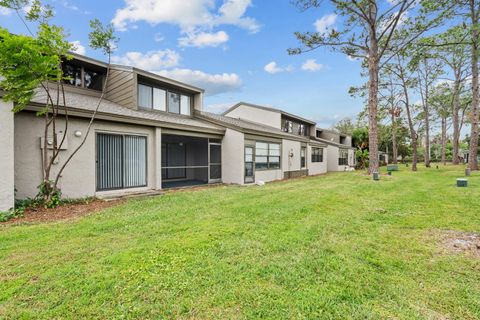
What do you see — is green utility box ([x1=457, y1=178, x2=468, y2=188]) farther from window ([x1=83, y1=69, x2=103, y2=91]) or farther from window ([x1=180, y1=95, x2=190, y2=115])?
window ([x1=83, y1=69, x2=103, y2=91])

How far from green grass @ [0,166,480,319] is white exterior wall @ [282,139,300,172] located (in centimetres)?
1099

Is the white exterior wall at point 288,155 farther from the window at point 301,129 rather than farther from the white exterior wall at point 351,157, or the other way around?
the white exterior wall at point 351,157

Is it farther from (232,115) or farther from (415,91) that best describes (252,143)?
(415,91)

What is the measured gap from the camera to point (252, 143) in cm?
1334

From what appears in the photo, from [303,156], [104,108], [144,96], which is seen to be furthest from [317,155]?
[104,108]

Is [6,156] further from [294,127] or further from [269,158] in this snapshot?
[294,127]

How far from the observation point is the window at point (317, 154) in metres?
22.0

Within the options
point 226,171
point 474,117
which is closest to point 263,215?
point 226,171

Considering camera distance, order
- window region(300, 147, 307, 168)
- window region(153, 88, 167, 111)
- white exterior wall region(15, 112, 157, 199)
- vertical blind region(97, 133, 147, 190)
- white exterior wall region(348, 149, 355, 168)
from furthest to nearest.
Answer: white exterior wall region(348, 149, 355, 168) < window region(300, 147, 307, 168) < window region(153, 88, 167, 111) < vertical blind region(97, 133, 147, 190) < white exterior wall region(15, 112, 157, 199)

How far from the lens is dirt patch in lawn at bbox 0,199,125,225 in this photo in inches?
224

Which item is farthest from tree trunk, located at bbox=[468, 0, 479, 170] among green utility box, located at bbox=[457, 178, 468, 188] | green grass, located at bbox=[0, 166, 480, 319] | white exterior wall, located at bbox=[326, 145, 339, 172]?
green grass, located at bbox=[0, 166, 480, 319]

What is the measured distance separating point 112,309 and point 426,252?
14.5 ft

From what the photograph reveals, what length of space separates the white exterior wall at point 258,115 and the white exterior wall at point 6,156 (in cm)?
1687

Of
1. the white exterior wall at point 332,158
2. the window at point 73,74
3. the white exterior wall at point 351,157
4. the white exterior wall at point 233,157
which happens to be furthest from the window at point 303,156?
the window at point 73,74
